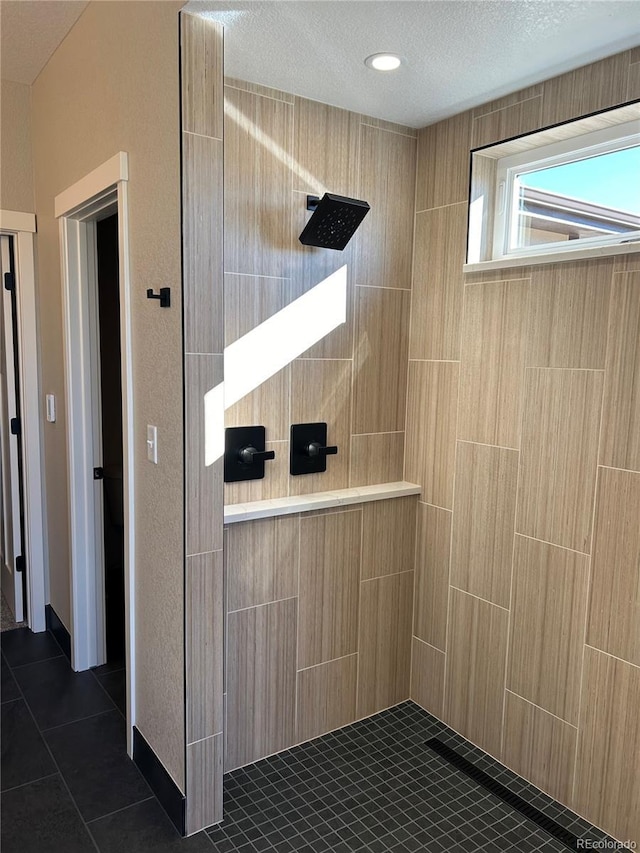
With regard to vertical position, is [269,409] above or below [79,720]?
above

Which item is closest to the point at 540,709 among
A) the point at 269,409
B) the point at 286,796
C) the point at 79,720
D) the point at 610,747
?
the point at 610,747

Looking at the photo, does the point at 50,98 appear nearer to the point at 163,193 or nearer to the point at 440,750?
the point at 163,193

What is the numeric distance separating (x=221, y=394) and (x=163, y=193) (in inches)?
23.9

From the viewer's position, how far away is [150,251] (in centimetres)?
193

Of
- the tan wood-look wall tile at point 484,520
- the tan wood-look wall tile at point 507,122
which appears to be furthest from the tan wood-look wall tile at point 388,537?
the tan wood-look wall tile at point 507,122

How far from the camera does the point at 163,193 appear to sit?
1.81 meters

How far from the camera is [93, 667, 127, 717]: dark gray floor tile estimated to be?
2652mm

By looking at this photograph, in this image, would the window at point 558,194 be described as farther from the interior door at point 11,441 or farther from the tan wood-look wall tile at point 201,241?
the interior door at point 11,441

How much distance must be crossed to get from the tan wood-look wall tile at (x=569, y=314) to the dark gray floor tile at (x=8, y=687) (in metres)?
2.52

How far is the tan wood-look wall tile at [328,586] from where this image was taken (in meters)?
2.38

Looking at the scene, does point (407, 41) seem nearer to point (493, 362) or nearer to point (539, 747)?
point (493, 362)

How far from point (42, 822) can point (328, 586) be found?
3.96 ft

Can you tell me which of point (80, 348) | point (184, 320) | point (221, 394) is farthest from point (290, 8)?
point (80, 348)

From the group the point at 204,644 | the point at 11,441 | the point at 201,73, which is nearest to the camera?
the point at 201,73
